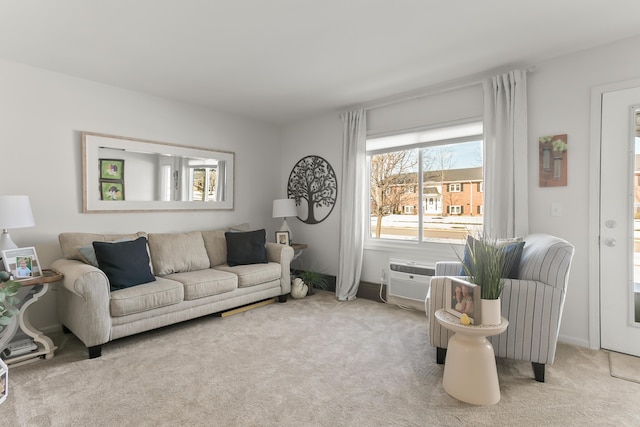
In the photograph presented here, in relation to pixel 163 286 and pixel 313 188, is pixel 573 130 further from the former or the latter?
pixel 163 286

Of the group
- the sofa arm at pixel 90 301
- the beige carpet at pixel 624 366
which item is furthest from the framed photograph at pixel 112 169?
the beige carpet at pixel 624 366

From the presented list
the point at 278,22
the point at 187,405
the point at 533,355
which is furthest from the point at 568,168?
the point at 187,405

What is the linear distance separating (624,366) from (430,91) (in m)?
2.85

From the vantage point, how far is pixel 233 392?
2059 millimetres

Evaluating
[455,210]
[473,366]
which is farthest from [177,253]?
[455,210]

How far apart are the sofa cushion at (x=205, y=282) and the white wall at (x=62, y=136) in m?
0.88

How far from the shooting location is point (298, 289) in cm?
415

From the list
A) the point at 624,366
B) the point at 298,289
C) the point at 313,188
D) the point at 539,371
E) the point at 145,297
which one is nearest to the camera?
the point at 539,371

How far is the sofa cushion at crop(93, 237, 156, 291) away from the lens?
2.78 meters

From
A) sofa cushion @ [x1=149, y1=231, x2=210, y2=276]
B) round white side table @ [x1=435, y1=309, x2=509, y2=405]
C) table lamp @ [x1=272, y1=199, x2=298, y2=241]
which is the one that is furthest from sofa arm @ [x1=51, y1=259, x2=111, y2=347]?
round white side table @ [x1=435, y1=309, x2=509, y2=405]

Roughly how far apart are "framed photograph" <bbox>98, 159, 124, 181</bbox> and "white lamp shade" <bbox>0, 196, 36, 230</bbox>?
870mm

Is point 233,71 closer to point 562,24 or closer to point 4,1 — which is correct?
point 4,1

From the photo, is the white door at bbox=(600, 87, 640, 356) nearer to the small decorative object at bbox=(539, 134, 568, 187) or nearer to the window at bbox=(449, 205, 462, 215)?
the small decorative object at bbox=(539, 134, 568, 187)

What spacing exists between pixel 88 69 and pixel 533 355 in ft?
14.0
